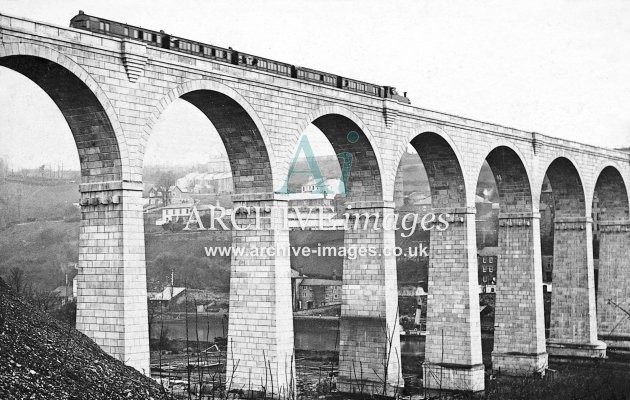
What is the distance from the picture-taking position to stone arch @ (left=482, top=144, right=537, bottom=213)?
1649 inches

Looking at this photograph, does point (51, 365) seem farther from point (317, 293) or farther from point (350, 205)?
point (317, 293)

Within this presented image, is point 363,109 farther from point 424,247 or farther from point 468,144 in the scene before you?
point 424,247

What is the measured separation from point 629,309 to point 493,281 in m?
29.1

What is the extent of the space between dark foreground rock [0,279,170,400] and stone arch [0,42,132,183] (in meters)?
4.76

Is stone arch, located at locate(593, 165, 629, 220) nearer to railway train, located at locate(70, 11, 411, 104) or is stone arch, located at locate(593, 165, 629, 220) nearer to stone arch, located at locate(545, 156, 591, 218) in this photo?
stone arch, located at locate(545, 156, 591, 218)

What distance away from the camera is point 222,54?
1107 inches

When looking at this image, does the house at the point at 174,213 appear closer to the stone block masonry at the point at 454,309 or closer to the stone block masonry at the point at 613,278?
the stone block masonry at the point at 613,278

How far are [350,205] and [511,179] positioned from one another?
12247 mm

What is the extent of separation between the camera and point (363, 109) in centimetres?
3309

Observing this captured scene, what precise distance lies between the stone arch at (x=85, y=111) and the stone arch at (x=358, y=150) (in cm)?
1047

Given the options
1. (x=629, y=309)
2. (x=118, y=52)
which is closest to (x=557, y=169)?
(x=629, y=309)

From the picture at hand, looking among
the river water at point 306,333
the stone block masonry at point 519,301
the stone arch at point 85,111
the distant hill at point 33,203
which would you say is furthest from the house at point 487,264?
the stone arch at point 85,111

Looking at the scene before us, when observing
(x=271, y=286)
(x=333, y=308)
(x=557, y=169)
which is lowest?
(x=333, y=308)

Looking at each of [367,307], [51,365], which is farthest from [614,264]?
[51,365]
